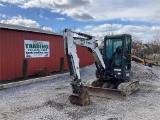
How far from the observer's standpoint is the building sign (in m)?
14.4

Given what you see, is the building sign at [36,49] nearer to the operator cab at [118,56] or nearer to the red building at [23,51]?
the red building at [23,51]

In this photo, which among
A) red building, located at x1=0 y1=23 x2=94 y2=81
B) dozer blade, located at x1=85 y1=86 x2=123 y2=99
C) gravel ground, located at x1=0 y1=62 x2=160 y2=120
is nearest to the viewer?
gravel ground, located at x1=0 y1=62 x2=160 y2=120

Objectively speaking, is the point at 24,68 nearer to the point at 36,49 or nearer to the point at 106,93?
the point at 36,49

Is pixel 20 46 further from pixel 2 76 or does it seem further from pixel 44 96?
pixel 44 96

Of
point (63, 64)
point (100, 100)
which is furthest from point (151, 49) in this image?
point (100, 100)

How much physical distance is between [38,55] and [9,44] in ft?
8.81

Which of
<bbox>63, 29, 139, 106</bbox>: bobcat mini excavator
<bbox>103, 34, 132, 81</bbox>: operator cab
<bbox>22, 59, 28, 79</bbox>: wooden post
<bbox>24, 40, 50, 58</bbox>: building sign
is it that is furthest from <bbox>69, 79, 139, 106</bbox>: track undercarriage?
<bbox>24, 40, 50, 58</bbox>: building sign

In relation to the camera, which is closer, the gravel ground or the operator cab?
the gravel ground

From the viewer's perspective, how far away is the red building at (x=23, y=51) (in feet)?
42.0

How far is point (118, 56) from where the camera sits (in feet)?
31.1

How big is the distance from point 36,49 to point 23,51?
1289 mm

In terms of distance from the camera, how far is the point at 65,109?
7254mm

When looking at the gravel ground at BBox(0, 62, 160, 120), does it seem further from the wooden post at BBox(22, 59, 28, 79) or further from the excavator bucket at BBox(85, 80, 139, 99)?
the wooden post at BBox(22, 59, 28, 79)

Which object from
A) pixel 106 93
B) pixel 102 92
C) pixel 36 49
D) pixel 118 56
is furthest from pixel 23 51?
pixel 106 93
